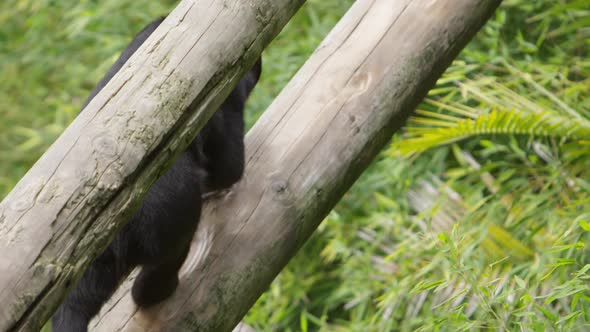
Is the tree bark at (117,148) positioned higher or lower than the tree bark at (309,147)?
higher

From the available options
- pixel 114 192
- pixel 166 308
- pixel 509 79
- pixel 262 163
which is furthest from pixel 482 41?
pixel 114 192

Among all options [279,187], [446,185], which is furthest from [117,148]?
[446,185]

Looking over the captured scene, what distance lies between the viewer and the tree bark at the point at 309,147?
167 centimetres

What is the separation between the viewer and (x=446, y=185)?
9.05 ft

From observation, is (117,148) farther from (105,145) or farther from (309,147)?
(309,147)

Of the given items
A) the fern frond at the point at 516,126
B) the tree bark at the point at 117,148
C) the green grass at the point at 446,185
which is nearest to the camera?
the tree bark at the point at 117,148

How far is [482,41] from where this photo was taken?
3.11 meters

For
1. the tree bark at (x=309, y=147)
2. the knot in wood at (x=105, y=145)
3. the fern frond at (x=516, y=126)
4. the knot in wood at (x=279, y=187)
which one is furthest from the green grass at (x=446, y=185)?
the knot in wood at (x=105, y=145)

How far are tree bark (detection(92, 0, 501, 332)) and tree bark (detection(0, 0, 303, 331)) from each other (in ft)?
1.60

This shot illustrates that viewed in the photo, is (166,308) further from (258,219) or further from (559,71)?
(559,71)

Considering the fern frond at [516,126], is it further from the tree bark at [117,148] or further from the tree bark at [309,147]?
the tree bark at [117,148]

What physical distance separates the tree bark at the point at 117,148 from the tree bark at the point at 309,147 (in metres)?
0.49

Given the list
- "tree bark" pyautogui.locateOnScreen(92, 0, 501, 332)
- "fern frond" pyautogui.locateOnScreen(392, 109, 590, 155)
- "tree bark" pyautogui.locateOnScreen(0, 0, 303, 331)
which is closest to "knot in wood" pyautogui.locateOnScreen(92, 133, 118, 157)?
"tree bark" pyautogui.locateOnScreen(0, 0, 303, 331)

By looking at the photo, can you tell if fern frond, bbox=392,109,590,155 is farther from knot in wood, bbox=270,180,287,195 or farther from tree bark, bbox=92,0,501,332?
knot in wood, bbox=270,180,287,195
